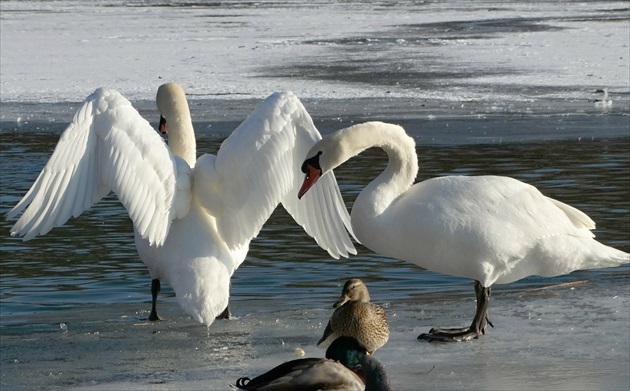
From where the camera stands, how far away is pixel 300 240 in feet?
27.1

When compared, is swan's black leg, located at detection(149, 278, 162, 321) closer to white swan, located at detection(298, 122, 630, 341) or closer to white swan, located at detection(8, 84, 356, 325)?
white swan, located at detection(8, 84, 356, 325)

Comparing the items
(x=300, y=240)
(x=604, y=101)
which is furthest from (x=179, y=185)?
(x=604, y=101)

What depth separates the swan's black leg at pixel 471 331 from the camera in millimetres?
5391

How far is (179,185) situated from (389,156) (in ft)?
3.32

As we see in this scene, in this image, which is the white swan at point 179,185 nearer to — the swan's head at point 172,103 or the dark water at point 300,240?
the dark water at point 300,240

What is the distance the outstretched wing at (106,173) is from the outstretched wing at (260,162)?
0.76 ft

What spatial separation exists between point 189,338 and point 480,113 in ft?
28.7

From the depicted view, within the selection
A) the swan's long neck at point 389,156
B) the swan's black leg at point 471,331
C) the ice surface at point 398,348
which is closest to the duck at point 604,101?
the ice surface at point 398,348

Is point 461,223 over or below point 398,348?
over

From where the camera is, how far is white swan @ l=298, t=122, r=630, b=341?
5352 mm

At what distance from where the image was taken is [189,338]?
5660mm

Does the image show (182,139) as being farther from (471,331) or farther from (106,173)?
(471,331)

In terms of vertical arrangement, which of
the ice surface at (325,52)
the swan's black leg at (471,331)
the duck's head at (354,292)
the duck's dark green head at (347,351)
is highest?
the duck's dark green head at (347,351)

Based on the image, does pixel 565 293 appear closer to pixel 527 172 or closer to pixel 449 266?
pixel 449 266
